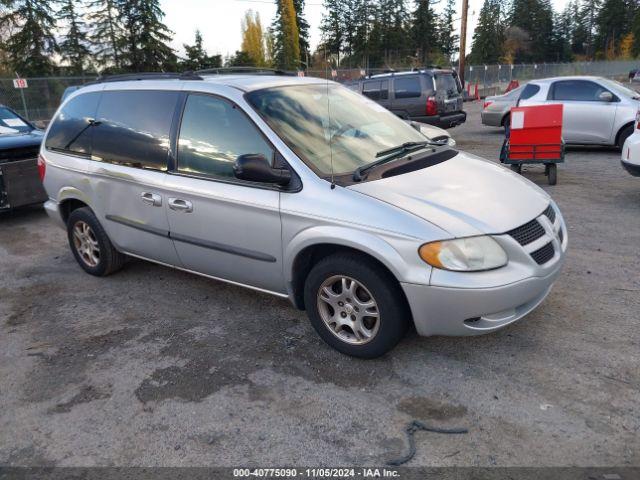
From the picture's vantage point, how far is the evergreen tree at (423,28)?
73500 millimetres

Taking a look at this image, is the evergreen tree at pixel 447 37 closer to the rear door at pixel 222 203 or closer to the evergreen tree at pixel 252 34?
the evergreen tree at pixel 252 34

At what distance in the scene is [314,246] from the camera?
3385mm

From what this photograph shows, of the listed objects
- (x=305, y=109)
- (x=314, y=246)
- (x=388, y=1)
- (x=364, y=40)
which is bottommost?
(x=314, y=246)

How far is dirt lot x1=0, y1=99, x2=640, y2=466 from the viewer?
264cm

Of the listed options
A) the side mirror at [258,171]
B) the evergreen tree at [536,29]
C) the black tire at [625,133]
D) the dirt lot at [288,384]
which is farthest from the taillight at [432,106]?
the evergreen tree at [536,29]

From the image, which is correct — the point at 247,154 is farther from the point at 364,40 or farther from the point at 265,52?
the point at 265,52

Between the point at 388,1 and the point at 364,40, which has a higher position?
the point at 388,1

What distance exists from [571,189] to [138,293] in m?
6.38

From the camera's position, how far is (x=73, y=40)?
40.2 metres

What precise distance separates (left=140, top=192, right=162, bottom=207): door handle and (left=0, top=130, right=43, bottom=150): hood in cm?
435

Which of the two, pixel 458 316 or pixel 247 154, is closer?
pixel 458 316

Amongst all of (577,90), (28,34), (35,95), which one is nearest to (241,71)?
(577,90)

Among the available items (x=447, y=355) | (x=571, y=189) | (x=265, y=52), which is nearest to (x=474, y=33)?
(x=265, y=52)

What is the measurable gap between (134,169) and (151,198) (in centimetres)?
34
